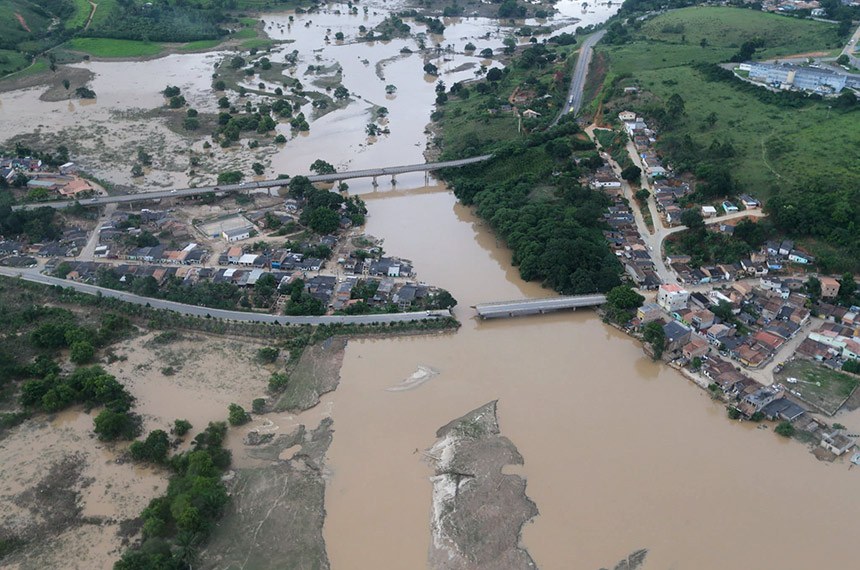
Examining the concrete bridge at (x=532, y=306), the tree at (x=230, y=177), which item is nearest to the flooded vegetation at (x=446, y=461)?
the concrete bridge at (x=532, y=306)

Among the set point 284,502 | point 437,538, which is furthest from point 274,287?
point 437,538

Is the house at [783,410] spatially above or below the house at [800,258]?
below

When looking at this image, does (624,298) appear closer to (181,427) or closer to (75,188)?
(181,427)

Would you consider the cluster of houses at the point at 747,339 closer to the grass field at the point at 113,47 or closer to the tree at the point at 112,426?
the tree at the point at 112,426

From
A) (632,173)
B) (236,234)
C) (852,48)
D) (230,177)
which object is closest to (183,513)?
(236,234)

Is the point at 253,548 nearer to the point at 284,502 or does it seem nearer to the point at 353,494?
the point at 284,502

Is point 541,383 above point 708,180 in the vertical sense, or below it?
below

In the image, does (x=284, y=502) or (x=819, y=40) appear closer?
(x=284, y=502)

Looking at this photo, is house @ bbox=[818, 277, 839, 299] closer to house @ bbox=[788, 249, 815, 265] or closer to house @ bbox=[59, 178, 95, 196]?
house @ bbox=[788, 249, 815, 265]
